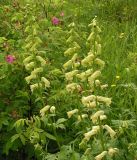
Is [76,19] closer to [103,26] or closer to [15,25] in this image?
[103,26]

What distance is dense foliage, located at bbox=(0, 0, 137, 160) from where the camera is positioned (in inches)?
104

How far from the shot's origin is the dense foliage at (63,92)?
2.65 m

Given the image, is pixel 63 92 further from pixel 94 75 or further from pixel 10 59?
pixel 94 75

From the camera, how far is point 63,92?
3.50 meters

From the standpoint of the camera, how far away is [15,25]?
4465 millimetres

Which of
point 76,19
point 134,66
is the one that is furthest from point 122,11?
point 134,66

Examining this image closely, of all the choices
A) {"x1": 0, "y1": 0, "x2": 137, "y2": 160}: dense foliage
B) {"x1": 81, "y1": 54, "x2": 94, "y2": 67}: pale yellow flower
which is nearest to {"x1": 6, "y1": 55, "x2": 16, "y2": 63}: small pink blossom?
{"x1": 0, "y1": 0, "x2": 137, "y2": 160}: dense foliage

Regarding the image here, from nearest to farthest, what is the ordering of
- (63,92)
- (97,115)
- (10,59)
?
1. (97,115)
2. (63,92)
3. (10,59)


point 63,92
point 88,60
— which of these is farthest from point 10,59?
point 88,60

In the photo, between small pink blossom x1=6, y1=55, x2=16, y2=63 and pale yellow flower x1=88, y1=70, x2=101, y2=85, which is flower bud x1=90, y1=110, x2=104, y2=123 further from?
small pink blossom x1=6, y1=55, x2=16, y2=63

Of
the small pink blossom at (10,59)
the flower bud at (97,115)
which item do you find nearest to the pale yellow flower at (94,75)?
the flower bud at (97,115)

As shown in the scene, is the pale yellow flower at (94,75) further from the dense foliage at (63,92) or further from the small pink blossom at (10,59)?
the small pink blossom at (10,59)

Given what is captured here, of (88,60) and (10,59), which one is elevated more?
(88,60)

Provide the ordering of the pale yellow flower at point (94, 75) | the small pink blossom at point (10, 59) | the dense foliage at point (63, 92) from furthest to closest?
the small pink blossom at point (10, 59)
the dense foliage at point (63, 92)
the pale yellow flower at point (94, 75)
